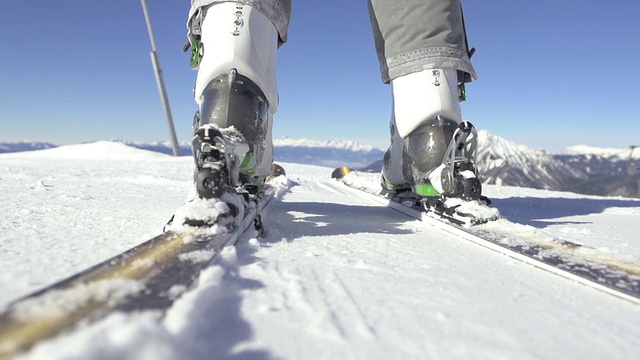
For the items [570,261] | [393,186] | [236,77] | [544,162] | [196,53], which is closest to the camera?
[570,261]

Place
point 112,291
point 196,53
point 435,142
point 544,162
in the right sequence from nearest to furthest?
point 112,291 → point 196,53 → point 435,142 → point 544,162

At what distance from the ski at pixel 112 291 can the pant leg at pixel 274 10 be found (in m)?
0.96

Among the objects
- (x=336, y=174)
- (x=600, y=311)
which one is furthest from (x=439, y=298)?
(x=336, y=174)

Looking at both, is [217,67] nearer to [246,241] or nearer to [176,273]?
[246,241]

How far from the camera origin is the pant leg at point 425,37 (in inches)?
70.5

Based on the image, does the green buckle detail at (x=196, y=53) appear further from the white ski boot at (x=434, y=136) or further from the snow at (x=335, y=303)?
the white ski boot at (x=434, y=136)

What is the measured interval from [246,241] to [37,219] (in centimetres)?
67

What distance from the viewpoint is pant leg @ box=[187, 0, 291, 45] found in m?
1.40

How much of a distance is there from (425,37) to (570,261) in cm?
127

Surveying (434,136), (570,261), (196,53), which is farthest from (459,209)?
(196,53)

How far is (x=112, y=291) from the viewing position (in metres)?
0.48

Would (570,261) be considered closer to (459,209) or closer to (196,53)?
(459,209)

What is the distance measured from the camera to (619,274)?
2.52 ft

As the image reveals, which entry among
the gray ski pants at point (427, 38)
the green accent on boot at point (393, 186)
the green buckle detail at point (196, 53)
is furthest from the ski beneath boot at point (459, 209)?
the green buckle detail at point (196, 53)
